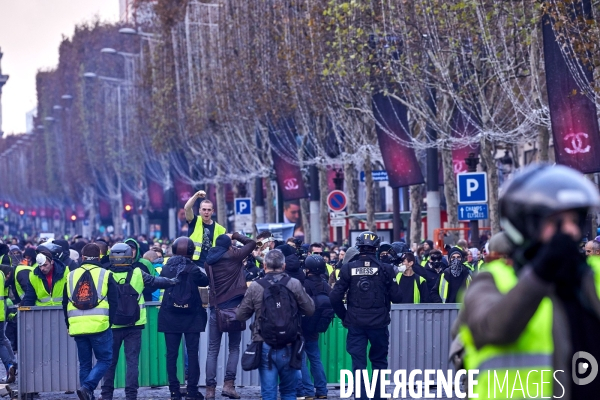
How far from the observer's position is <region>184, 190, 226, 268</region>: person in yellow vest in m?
12.7

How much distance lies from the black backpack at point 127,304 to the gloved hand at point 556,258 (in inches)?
338

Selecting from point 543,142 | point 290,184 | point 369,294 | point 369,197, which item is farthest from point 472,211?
point 290,184

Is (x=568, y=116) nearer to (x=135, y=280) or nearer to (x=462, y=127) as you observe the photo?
(x=135, y=280)

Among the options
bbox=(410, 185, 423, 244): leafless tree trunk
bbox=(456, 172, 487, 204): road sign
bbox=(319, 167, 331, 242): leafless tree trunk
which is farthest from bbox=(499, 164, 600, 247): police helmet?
bbox=(319, 167, 331, 242): leafless tree trunk

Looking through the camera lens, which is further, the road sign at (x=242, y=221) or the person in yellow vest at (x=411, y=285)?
the road sign at (x=242, y=221)

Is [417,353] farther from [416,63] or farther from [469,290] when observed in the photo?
[416,63]

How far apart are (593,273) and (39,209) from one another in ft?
411

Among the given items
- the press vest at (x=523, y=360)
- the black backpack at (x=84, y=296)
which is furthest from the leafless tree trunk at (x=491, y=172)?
the press vest at (x=523, y=360)

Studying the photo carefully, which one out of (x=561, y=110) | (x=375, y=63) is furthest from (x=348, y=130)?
(x=561, y=110)

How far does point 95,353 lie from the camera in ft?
36.7

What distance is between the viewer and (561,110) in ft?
57.0

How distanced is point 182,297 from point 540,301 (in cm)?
876

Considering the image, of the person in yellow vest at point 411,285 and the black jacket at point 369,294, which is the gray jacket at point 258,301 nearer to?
the black jacket at point 369,294

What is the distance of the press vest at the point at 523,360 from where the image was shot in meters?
3.38
